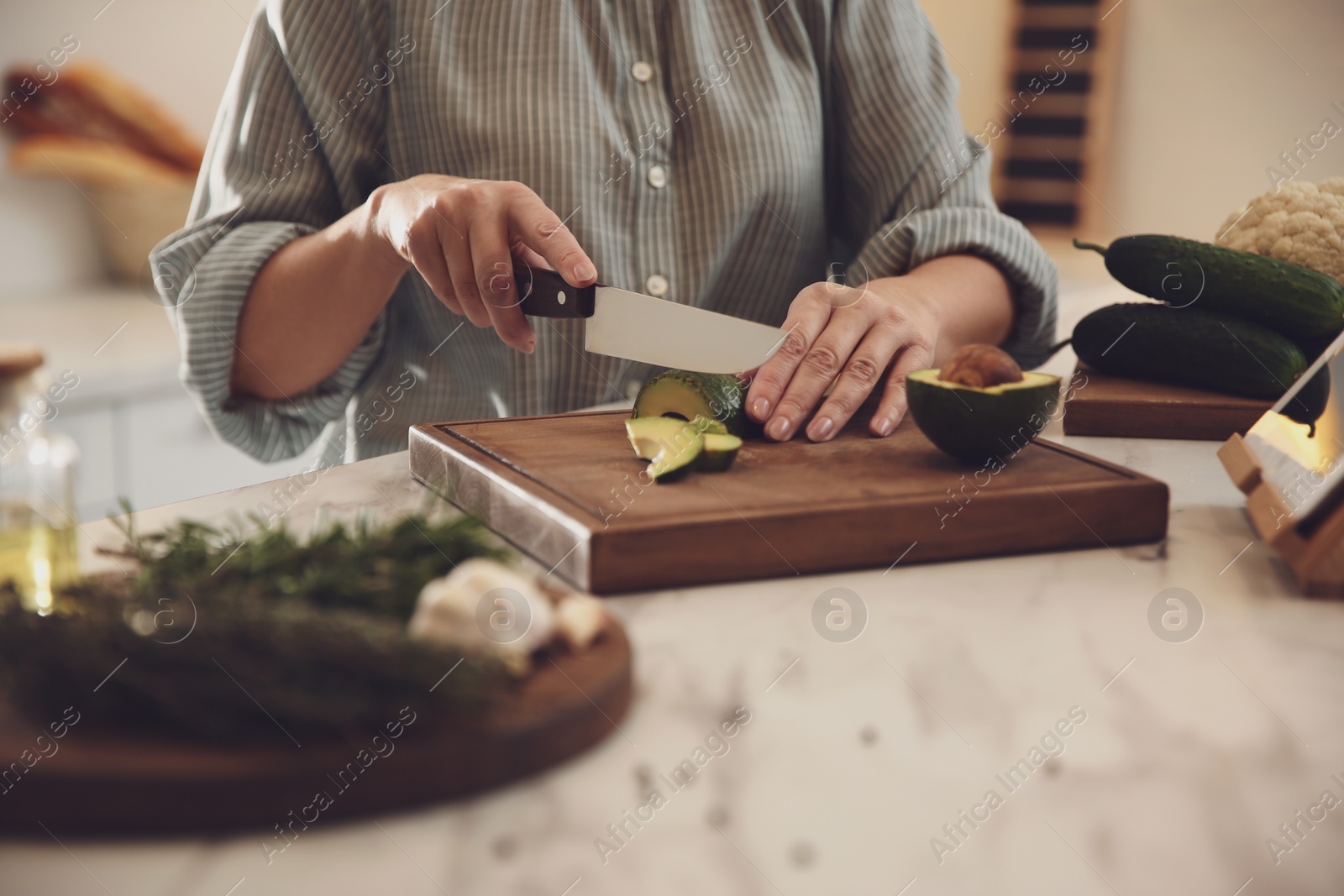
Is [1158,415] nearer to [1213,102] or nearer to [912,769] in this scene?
[912,769]

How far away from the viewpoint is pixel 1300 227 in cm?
123

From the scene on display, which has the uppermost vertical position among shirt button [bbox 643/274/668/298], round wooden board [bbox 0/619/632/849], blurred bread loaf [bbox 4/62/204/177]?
round wooden board [bbox 0/619/632/849]

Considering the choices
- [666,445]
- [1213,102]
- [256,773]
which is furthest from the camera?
[1213,102]

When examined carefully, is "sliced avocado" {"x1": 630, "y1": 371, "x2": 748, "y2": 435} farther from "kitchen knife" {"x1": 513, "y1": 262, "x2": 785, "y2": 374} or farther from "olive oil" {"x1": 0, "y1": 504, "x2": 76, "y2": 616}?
"olive oil" {"x1": 0, "y1": 504, "x2": 76, "y2": 616}

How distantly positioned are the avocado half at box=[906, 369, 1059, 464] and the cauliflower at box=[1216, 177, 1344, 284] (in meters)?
0.59

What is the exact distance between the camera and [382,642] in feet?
1.51

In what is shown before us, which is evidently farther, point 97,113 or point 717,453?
point 97,113

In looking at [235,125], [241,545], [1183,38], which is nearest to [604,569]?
[241,545]

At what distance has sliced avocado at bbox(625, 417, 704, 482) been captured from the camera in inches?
31.4

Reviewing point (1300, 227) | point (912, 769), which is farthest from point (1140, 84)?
point (912, 769)

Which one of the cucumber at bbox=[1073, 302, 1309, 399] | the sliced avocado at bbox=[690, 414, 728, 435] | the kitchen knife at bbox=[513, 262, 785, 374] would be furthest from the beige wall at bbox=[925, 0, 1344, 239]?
the sliced avocado at bbox=[690, 414, 728, 435]

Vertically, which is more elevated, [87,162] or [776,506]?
[776,506]

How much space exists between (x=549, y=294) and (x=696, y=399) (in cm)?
17

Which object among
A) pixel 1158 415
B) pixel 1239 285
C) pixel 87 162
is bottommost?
pixel 87 162
